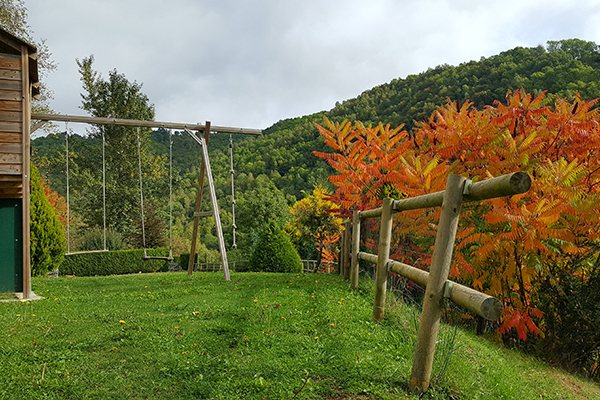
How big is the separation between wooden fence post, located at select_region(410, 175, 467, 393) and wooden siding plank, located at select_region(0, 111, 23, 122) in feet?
24.0

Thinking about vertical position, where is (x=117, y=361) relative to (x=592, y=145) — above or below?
below

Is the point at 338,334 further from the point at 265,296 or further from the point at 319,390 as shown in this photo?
the point at 265,296

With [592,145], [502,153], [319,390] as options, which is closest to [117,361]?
[319,390]

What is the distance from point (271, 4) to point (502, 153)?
702 cm

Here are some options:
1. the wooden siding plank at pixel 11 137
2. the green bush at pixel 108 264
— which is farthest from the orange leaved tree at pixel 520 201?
the green bush at pixel 108 264

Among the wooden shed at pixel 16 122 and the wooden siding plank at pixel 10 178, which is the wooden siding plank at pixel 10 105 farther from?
the wooden siding plank at pixel 10 178

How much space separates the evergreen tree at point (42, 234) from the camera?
10586 mm

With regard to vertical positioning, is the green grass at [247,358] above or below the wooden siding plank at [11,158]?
below

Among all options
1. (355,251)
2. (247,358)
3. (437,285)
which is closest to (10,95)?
(355,251)

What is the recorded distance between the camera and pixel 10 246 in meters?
7.12

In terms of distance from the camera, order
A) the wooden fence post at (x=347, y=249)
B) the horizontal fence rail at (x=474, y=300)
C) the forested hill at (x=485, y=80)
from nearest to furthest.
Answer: the horizontal fence rail at (x=474, y=300), the wooden fence post at (x=347, y=249), the forested hill at (x=485, y=80)

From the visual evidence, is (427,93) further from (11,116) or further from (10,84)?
(11,116)

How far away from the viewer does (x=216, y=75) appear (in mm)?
13766

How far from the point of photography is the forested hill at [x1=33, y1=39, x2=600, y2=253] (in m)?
26.3
